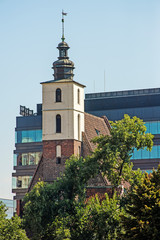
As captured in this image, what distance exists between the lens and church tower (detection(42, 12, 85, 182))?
8706 cm

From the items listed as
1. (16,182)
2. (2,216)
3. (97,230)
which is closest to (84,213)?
(97,230)

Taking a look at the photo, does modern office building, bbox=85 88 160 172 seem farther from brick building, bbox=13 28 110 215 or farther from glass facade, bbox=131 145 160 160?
brick building, bbox=13 28 110 215

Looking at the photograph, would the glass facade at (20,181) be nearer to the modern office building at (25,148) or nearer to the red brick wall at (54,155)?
the modern office building at (25,148)

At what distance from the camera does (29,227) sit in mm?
77875

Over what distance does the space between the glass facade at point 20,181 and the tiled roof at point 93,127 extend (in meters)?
46.4

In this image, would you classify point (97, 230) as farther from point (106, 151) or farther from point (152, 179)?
point (152, 179)

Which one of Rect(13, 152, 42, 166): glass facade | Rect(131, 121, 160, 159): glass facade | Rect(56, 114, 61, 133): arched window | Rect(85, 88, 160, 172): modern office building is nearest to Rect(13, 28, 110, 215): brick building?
Rect(56, 114, 61, 133): arched window

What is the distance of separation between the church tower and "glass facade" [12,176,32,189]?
54755 millimetres

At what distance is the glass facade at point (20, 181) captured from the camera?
144m

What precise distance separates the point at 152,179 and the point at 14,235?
62.8 ft

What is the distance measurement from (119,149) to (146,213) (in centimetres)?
2091

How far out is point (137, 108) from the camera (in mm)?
135250

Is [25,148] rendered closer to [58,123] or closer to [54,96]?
[54,96]

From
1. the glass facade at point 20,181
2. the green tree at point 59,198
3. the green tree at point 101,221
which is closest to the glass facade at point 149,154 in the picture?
the glass facade at point 20,181
